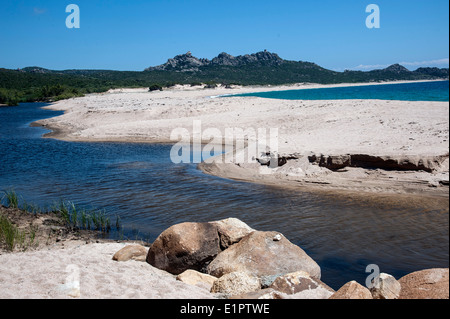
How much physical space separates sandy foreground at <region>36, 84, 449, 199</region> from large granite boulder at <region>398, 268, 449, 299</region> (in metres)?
2.12

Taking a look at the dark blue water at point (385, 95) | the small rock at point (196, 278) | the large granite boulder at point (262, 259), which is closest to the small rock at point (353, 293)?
the large granite boulder at point (262, 259)

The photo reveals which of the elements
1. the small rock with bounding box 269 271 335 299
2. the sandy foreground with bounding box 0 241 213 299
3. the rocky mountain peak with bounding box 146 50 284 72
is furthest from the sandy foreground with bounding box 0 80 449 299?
the rocky mountain peak with bounding box 146 50 284 72

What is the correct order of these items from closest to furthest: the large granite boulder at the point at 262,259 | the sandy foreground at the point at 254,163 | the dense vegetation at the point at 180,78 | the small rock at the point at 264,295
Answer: the small rock at the point at 264,295, the sandy foreground at the point at 254,163, the large granite boulder at the point at 262,259, the dense vegetation at the point at 180,78

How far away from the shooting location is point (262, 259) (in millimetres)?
5559

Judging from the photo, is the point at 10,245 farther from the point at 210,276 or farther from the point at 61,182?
the point at 61,182

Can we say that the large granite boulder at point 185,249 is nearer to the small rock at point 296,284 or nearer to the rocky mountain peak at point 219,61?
the small rock at point 296,284

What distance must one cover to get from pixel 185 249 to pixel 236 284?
4.18ft

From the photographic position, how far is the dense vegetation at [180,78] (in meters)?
69.4

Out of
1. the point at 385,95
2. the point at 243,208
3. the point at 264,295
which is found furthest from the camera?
the point at 385,95

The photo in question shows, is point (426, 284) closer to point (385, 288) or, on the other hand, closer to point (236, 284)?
point (385, 288)

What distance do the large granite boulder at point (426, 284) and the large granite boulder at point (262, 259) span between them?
5.28 ft

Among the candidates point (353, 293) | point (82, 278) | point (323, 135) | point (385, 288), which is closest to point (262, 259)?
point (353, 293)

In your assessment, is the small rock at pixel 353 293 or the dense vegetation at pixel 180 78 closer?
→ the small rock at pixel 353 293

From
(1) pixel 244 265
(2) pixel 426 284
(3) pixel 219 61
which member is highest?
(3) pixel 219 61
